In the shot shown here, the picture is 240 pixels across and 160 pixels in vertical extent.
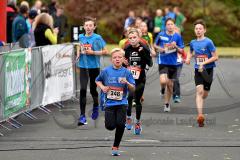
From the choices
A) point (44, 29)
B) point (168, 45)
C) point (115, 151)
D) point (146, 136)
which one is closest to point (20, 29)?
point (44, 29)

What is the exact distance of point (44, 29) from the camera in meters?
18.3

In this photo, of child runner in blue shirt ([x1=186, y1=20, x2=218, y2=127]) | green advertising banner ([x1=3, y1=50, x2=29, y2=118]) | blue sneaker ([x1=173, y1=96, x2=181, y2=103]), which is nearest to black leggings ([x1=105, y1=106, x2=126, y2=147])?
green advertising banner ([x1=3, y1=50, x2=29, y2=118])

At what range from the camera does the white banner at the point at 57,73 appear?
1712 cm

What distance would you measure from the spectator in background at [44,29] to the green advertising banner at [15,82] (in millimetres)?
2660

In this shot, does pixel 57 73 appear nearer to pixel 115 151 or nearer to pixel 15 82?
pixel 15 82

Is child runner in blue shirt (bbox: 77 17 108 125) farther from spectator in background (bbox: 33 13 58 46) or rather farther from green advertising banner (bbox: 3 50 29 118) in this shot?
spectator in background (bbox: 33 13 58 46)

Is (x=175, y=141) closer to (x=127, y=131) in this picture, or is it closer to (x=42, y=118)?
(x=127, y=131)

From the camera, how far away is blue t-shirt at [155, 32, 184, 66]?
17.3 meters

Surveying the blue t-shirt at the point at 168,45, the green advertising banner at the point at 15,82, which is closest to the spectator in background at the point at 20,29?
the blue t-shirt at the point at 168,45

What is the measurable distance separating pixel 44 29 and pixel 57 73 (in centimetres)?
115

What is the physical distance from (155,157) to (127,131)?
279cm

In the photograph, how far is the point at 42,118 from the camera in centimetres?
1581

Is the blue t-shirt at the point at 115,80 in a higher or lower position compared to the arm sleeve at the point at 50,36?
lower

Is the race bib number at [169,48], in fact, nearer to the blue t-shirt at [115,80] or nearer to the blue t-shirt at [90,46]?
the blue t-shirt at [90,46]
